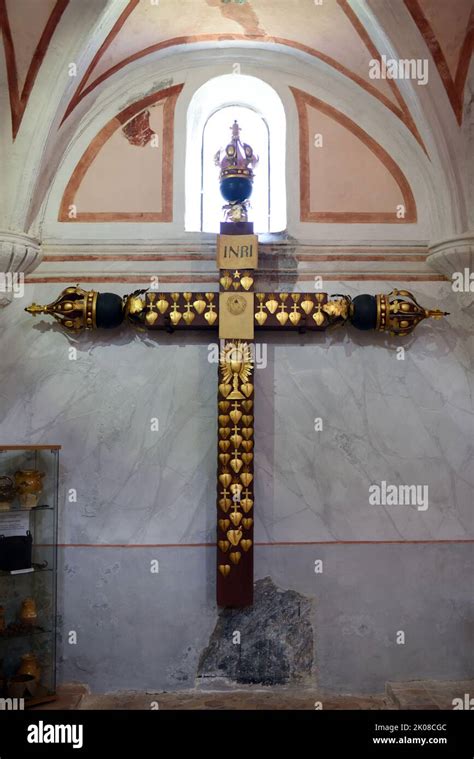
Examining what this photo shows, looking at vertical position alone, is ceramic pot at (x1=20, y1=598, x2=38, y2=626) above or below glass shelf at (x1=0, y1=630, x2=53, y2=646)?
above

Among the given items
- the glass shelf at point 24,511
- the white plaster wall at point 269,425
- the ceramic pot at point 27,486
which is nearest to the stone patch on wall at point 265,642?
the white plaster wall at point 269,425

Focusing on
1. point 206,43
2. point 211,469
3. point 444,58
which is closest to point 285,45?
point 206,43

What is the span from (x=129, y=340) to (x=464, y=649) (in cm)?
338

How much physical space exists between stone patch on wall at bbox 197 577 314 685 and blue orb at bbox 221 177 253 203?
2850mm

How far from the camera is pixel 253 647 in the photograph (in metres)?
5.04

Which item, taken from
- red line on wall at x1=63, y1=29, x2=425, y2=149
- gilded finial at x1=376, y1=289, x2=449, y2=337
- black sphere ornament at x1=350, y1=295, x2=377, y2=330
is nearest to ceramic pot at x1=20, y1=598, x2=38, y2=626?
black sphere ornament at x1=350, y1=295, x2=377, y2=330

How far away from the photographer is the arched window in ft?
18.8

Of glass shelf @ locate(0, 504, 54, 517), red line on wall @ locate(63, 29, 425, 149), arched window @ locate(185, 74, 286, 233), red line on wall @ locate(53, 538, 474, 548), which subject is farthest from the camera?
arched window @ locate(185, 74, 286, 233)

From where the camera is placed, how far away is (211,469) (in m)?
5.22

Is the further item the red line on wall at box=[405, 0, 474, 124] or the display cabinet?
the red line on wall at box=[405, 0, 474, 124]

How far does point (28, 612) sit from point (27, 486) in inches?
34.4

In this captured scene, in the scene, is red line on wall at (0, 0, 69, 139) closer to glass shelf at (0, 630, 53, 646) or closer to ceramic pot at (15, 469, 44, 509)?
ceramic pot at (15, 469, 44, 509)

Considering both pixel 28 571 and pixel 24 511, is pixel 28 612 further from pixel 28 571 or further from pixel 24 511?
pixel 24 511

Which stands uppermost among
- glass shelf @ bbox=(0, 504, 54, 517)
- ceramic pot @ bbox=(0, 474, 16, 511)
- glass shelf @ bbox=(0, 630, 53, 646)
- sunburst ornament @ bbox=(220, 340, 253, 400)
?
sunburst ornament @ bbox=(220, 340, 253, 400)
